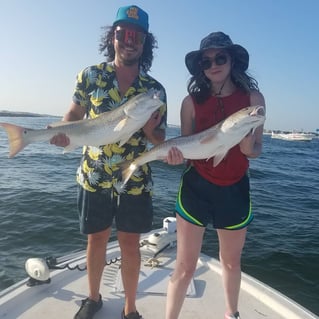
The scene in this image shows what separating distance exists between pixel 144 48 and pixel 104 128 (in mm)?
1038

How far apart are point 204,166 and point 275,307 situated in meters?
2.21

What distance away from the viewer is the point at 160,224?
37.7 ft

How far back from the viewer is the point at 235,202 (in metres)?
3.56

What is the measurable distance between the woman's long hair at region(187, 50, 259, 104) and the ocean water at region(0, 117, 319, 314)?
5735mm

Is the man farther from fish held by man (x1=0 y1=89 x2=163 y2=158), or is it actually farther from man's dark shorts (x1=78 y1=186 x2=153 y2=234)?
fish held by man (x1=0 y1=89 x2=163 y2=158)

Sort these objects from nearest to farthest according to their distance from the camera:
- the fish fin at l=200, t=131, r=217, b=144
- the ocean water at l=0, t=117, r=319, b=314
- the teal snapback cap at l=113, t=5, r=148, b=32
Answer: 1. the fish fin at l=200, t=131, r=217, b=144
2. the teal snapback cap at l=113, t=5, r=148, b=32
3. the ocean water at l=0, t=117, r=319, b=314

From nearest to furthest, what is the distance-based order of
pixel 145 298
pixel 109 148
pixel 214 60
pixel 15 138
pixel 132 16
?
1. pixel 214 60
2. pixel 132 16
3. pixel 109 148
4. pixel 15 138
5. pixel 145 298

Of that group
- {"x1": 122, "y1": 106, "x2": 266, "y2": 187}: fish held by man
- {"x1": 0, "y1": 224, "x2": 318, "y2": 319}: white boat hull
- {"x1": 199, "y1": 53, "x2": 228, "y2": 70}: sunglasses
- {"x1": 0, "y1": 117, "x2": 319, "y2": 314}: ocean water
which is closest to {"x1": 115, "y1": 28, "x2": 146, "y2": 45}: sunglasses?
{"x1": 199, "y1": 53, "x2": 228, "y2": 70}: sunglasses

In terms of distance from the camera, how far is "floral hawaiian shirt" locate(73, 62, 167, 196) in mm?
3748

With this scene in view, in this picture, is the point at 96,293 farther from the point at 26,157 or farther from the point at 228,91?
the point at 26,157

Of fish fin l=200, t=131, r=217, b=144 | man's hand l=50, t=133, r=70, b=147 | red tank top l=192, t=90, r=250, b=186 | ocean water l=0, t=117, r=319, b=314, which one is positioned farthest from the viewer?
ocean water l=0, t=117, r=319, b=314

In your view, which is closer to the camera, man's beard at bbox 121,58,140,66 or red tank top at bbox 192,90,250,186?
red tank top at bbox 192,90,250,186

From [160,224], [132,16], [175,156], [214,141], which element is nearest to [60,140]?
[175,156]

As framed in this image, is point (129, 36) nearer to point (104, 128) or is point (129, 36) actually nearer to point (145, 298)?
point (104, 128)
